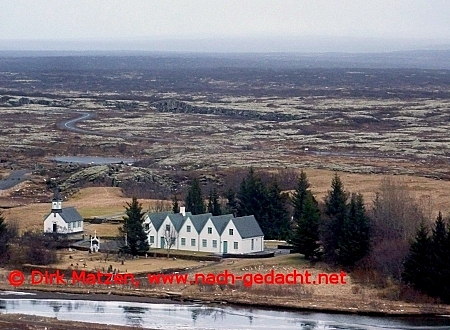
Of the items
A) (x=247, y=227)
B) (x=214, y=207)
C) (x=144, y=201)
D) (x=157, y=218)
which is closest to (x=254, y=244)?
(x=247, y=227)

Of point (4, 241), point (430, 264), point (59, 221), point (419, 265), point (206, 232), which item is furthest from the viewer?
point (59, 221)

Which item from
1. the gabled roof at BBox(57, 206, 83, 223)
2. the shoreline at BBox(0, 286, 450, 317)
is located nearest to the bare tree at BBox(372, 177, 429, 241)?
the shoreline at BBox(0, 286, 450, 317)

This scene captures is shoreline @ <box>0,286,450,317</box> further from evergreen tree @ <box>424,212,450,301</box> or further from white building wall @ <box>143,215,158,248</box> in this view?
white building wall @ <box>143,215,158,248</box>

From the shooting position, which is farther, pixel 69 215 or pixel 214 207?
pixel 214 207

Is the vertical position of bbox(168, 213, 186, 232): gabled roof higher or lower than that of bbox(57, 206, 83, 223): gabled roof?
higher

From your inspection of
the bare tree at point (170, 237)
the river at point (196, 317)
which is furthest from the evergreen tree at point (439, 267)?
the bare tree at point (170, 237)

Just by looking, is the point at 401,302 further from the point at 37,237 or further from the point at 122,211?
the point at 122,211

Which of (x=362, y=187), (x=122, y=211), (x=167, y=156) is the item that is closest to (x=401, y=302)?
(x=122, y=211)

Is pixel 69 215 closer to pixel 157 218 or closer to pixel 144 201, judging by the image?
A: pixel 157 218
